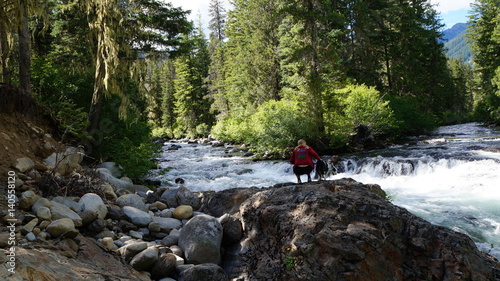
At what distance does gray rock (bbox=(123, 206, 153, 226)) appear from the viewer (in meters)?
5.38

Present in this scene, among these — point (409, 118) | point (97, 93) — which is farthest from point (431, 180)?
point (409, 118)

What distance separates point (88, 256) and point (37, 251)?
684mm

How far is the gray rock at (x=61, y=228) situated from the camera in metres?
3.40

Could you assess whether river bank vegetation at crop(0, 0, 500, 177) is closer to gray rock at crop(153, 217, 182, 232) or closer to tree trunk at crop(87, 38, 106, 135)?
tree trunk at crop(87, 38, 106, 135)

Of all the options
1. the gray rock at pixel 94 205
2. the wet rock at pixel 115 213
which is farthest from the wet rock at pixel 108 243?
the wet rock at pixel 115 213

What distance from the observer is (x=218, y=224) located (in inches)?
191

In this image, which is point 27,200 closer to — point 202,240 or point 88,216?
point 88,216

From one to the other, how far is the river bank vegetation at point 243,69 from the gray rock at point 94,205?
5.61ft

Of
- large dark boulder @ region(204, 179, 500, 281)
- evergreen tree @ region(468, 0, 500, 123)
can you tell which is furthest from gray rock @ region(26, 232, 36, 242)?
evergreen tree @ region(468, 0, 500, 123)

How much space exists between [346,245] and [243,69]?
3244 centimetres

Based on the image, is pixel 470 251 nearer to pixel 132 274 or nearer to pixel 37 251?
pixel 132 274

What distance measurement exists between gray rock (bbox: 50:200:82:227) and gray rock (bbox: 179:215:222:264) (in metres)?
1.48

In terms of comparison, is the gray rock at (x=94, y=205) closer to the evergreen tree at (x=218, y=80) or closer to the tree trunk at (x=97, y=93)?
the tree trunk at (x=97, y=93)

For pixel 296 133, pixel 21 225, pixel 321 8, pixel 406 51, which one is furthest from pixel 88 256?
pixel 406 51
